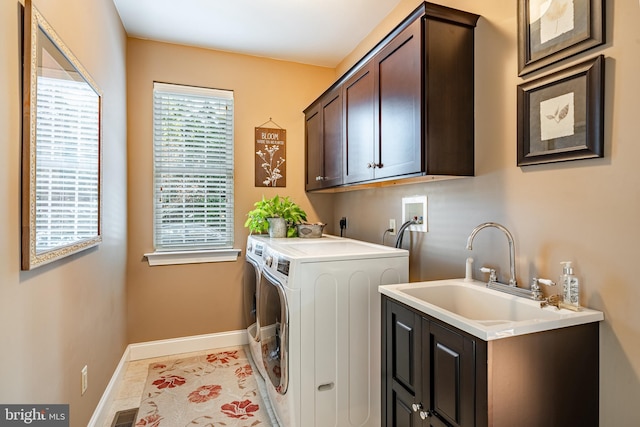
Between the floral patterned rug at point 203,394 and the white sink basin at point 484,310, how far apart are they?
127cm

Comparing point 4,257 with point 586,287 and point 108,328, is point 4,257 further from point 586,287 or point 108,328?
point 586,287

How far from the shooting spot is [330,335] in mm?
1720

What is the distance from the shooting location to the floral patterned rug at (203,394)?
201 centimetres

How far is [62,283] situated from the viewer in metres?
1.40

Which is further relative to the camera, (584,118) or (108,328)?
(108,328)

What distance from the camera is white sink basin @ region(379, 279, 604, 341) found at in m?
1.03

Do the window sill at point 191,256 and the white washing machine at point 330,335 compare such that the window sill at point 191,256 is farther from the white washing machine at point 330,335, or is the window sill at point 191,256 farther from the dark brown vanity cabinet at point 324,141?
the white washing machine at point 330,335

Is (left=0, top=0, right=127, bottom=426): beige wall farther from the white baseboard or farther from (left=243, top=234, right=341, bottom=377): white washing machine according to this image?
(left=243, top=234, right=341, bottom=377): white washing machine

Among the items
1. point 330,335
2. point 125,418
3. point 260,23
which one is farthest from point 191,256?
point 260,23

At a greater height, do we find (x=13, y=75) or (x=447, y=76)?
(x=447, y=76)

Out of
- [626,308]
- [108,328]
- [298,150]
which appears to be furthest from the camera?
[298,150]

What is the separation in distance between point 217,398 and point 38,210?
5.52ft

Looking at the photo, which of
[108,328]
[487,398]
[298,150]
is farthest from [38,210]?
[298,150]

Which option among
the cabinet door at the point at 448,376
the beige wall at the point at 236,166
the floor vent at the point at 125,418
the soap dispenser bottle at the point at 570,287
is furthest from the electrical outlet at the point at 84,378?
the soap dispenser bottle at the point at 570,287
